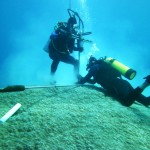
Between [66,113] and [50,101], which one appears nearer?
[66,113]

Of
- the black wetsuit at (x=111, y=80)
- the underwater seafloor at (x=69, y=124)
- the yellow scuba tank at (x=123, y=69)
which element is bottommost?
the underwater seafloor at (x=69, y=124)

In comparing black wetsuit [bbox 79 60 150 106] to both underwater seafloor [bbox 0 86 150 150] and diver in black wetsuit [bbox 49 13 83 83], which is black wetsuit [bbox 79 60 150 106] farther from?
diver in black wetsuit [bbox 49 13 83 83]

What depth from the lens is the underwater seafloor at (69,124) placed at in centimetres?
380

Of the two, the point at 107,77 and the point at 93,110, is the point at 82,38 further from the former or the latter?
the point at 93,110

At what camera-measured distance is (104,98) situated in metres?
6.55

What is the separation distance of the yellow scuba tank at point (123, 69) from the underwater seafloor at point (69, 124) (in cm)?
105

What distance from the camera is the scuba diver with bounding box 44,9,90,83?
28.8ft

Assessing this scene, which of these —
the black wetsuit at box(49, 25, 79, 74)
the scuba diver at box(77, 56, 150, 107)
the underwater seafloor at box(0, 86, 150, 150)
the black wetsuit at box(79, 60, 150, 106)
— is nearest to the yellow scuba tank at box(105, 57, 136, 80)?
the scuba diver at box(77, 56, 150, 107)

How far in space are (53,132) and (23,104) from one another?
1481 mm

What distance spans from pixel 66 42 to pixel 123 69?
2.68 meters

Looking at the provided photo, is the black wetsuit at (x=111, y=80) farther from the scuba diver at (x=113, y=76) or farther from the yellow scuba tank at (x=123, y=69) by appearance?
the yellow scuba tank at (x=123, y=69)

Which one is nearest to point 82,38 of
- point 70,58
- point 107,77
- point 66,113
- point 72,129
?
point 70,58

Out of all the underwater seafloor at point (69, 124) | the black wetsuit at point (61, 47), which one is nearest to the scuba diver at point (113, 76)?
the underwater seafloor at point (69, 124)

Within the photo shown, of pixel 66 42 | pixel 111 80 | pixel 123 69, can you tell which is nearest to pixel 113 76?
pixel 111 80
